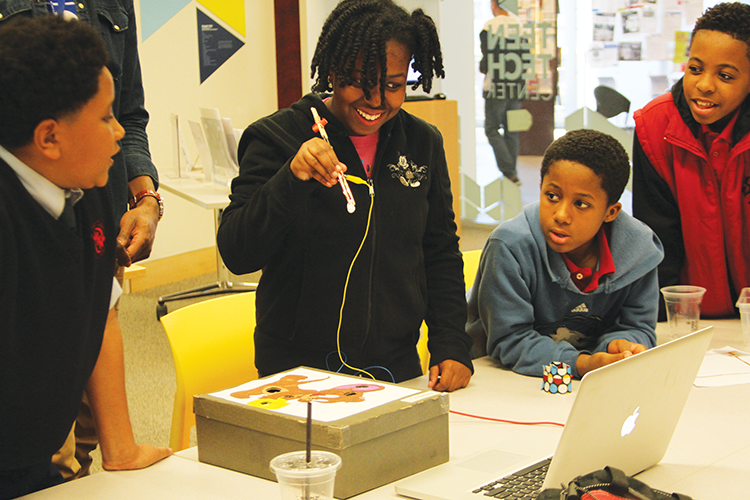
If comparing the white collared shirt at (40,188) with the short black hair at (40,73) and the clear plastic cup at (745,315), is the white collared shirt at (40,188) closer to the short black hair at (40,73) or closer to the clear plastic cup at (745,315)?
the short black hair at (40,73)

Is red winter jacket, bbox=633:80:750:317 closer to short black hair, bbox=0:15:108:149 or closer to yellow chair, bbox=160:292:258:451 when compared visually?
yellow chair, bbox=160:292:258:451

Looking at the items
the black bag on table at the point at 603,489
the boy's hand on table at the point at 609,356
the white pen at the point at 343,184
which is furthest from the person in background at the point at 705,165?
the black bag on table at the point at 603,489

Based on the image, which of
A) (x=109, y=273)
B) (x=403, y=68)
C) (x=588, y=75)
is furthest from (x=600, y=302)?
(x=588, y=75)

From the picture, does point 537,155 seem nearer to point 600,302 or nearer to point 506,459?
point 600,302

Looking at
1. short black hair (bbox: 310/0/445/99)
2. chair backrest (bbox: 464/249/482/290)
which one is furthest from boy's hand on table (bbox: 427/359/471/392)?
chair backrest (bbox: 464/249/482/290)

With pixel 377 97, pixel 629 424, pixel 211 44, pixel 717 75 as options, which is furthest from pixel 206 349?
pixel 211 44

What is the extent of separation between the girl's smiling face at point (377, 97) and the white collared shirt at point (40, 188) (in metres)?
0.62

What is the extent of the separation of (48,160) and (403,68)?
74 centimetres

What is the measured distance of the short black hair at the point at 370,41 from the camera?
1487 millimetres

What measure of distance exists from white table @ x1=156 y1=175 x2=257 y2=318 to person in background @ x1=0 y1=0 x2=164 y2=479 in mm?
2213

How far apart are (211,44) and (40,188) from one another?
16.7 feet

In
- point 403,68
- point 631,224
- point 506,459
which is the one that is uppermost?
point 403,68

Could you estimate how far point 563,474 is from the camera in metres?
0.97

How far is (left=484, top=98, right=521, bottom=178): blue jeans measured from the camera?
6523 millimetres
